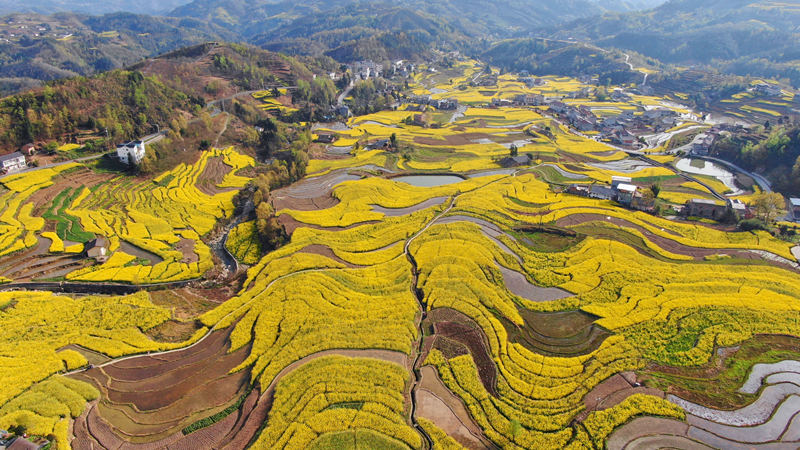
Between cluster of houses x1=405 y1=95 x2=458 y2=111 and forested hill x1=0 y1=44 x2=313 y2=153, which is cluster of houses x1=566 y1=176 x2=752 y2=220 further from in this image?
forested hill x1=0 y1=44 x2=313 y2=153

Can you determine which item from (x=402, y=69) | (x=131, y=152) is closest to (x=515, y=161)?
(x=131, y=152)

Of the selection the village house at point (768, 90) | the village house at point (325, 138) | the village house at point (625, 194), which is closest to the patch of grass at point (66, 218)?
the village house at point (325, 138)

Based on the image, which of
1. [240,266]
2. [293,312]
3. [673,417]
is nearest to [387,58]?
[240,266]

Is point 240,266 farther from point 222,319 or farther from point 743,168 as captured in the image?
point 743,168

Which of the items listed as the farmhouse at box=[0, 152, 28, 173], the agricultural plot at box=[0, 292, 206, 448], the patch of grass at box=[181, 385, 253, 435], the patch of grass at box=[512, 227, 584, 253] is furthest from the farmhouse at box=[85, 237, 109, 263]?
the patch of grass at box=[512, 227, 584, 253]

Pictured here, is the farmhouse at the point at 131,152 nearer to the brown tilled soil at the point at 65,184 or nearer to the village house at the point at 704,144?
the brown tilled soil at the point at 65,184

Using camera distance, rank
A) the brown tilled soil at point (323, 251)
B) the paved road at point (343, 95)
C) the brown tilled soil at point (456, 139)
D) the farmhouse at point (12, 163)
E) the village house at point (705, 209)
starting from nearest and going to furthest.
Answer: the brown tilled soil at point (323, 251) → the village house at point (705, 209) → the farmhouse at point (12, 163) → the brown tilled soil at point (456, 139) → the paved road at point (343, 95)

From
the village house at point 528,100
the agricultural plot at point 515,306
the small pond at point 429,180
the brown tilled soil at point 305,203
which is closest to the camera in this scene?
the agricultural plot at point 515,306
